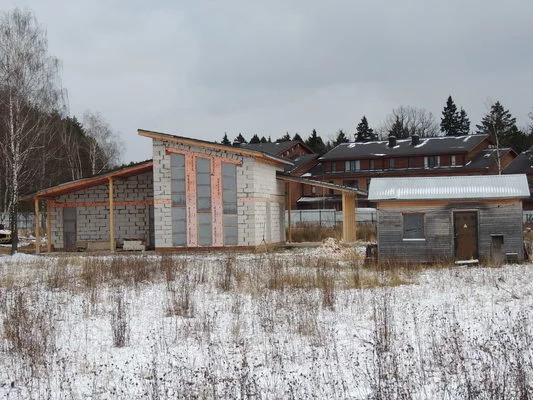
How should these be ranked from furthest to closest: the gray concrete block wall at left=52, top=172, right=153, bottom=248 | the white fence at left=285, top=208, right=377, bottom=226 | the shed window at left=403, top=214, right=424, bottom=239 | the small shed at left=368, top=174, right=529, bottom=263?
the white fence at left=285, top=208, right=377, bottom=226
the gray concrete block wall at left=52, top=172, right=153, bottom=248
the shed window at left=403, top=214, right=424, bottom=239
the small shed at left=368, top=174, right=529, bottom=263

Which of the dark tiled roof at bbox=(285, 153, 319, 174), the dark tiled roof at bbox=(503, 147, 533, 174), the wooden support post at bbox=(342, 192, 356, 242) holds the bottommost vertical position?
the wooden support post at bbox=(342, 192, 356, 242)

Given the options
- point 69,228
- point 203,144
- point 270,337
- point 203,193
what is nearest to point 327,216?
point 69,228

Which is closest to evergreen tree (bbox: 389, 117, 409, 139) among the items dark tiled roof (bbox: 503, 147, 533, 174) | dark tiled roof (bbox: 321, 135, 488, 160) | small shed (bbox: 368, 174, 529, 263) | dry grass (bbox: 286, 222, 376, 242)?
dark tiled roof (bbox: 321, 135, 488, 160)

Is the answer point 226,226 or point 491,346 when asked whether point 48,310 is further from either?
point 226,226

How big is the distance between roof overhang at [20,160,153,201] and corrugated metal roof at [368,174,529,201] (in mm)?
11890

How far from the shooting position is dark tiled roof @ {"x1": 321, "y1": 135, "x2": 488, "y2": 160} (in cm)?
6092

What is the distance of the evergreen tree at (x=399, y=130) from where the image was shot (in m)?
90.9

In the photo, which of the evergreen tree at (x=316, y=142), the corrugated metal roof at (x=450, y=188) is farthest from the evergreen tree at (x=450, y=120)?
the corrugated metal roof at (x=450, y=188)

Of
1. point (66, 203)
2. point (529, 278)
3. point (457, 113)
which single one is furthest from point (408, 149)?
point (529, 278)

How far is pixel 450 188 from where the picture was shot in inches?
807

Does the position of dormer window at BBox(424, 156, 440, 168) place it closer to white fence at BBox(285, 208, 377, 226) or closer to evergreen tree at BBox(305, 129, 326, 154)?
white fence at BBox(285, 208, 377, 226)

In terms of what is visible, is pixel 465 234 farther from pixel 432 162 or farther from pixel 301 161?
pixel 301 161

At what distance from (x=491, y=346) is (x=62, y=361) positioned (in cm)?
604

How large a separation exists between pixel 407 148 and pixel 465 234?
1771 inches
